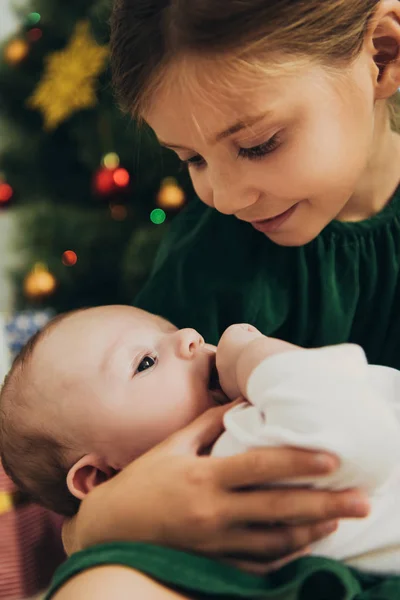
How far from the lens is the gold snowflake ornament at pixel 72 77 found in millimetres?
1500

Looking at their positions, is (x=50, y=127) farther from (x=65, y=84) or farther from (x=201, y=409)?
(x=201, y=409)

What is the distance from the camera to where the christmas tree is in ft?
4.99

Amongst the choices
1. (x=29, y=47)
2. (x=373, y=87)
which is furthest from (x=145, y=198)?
(x=373, y=87)

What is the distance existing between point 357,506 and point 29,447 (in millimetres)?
416

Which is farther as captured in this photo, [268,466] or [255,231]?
[255,231]

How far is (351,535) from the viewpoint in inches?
22.7

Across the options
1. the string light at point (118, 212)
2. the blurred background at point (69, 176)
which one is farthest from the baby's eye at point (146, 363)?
the string light at point (118, 212)

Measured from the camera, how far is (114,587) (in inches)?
20.3

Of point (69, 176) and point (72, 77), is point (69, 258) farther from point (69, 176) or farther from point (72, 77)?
point (72, 77)

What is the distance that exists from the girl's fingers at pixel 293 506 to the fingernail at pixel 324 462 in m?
0.04

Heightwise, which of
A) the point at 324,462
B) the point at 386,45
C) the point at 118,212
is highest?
the point at 386,45

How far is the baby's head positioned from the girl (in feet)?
0.21

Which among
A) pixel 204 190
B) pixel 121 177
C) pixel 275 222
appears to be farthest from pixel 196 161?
pixel 121 177

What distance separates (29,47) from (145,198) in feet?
1.70
